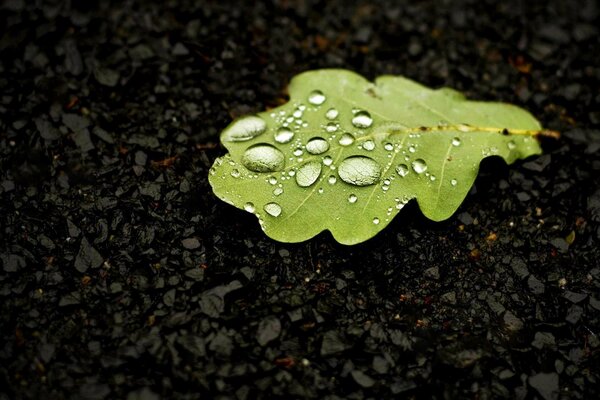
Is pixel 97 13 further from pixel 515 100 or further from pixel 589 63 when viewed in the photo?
pixel 589 63

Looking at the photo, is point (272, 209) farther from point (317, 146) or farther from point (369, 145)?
point (369, 145)

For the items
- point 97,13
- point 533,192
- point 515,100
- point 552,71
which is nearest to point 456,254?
point 533,192

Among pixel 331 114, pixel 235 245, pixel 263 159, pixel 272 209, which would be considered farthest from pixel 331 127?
pixel 235 245

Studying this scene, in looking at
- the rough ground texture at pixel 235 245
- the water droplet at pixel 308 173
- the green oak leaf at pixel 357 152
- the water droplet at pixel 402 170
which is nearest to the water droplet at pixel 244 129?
the green oak leaf at pixel 357 152

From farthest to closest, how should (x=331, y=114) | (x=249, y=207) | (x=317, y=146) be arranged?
(x=331, y=114), (x=317, y=146), (x=249, y=207)

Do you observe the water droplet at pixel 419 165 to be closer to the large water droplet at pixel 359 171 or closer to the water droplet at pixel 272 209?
the large water droplet at pixel 359 171

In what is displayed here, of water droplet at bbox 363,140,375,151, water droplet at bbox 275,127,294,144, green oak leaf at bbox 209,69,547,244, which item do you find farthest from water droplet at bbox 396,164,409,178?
water droplet at bbox 275,127,294,144
